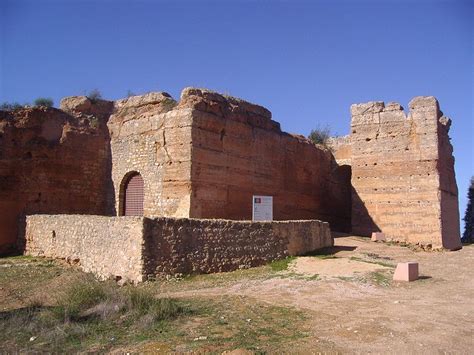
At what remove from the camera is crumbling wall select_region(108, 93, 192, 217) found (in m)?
13.9

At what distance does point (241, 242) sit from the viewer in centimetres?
1131

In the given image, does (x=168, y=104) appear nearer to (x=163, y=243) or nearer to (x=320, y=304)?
(x=163, y=243)

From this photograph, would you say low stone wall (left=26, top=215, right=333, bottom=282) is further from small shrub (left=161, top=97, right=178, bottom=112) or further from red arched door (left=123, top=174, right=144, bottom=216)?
small shrub (left=161, top=97, right=178, bottom=112)

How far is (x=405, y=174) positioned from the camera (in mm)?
16938

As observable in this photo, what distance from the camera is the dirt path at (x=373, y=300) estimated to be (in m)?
5.49

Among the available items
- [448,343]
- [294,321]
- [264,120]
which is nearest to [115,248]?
[294,321]

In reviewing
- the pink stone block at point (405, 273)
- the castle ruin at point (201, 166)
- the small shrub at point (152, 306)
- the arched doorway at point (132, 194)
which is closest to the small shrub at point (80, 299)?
the small shrub at point (152, 306)

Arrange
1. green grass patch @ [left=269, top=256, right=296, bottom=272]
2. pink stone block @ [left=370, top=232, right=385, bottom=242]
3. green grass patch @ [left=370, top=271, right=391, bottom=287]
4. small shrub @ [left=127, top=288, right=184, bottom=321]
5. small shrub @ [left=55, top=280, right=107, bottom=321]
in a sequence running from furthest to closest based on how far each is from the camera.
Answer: pink stone block @ [left=370, top=232, right=385, bottom=242] → green grass patch @ [left=269, top=256, right=296, bottom=272] → green grass patch @ [left=370, top=271, right=391, bottom=287] → small shrub @ [left=55, top=280, right=107, bottom=321] → small shrub @ [left=127, top=288, right=184, bottom=321]

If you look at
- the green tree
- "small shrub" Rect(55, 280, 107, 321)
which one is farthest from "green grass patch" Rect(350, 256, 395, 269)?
the green tree

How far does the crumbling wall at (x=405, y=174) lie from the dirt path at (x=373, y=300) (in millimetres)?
2994

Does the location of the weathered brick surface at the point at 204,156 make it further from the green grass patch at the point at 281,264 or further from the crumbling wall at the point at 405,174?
the green grass patch at the point at 281,264

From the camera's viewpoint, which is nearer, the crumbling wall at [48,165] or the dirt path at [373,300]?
the dirt path at [373,300]

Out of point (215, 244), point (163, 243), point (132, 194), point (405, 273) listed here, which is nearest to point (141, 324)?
point (163, 243)

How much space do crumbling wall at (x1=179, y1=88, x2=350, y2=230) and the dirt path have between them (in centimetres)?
377
